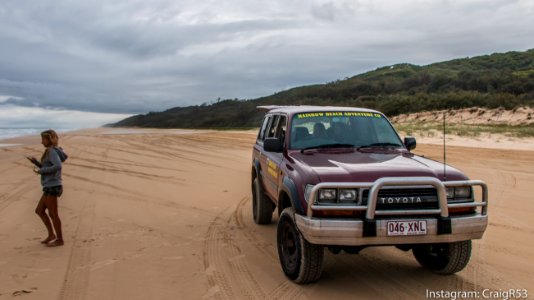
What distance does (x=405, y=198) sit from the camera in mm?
4383

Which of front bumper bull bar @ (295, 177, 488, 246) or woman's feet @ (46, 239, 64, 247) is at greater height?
front bumper bull bar @ (295, 177, 488, 246)

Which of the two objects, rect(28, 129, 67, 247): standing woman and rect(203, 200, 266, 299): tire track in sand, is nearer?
rect(203, 200, 266, 299): tire track in sand

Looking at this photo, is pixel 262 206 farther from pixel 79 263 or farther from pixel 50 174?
pixel 50 174

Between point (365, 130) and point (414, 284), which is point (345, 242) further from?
point (365, 130)

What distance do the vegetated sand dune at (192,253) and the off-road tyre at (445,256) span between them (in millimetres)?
101

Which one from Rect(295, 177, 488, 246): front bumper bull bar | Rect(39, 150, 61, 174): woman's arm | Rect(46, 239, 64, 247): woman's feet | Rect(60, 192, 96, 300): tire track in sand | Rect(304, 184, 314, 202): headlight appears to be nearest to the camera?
Rect(295, 177, 488, 246): front bumper bull bar

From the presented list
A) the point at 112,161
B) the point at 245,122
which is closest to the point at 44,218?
the point at 112,161

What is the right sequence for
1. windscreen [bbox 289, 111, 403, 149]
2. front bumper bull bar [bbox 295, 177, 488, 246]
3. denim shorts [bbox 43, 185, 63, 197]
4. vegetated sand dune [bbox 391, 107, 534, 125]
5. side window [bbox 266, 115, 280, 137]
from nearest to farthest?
front bumper bull bar [bbox 295, 177, 488, 246] < windscreen [bbox 289, 111, 403, 149] < denim shorts [bbox 43, 185, 63, 197] < side window [bbox 266, 115, 280, 137] < vegetated sand dune [bbox 391, 107, 534, 125]

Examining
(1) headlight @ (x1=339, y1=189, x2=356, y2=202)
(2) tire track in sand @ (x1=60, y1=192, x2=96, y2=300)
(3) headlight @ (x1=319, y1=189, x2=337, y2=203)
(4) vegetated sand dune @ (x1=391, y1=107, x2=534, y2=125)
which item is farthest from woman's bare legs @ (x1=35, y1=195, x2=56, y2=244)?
(4) vegetated sand dune @ (x1=391, y1=107, x2=534, y2=125)

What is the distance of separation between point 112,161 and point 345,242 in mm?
14147

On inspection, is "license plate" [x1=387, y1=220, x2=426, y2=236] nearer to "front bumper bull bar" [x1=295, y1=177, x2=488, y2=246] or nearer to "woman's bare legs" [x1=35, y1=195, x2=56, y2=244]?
"front bumper bull bar" [x1=295, y1=177, x2=488, y2=246]

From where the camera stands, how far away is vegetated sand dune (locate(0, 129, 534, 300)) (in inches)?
190

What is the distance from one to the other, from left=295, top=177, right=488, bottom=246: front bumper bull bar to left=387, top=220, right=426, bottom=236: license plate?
0.04 m

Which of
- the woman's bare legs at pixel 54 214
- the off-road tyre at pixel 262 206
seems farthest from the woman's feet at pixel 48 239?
the off-road tyre at pixel 262 206
